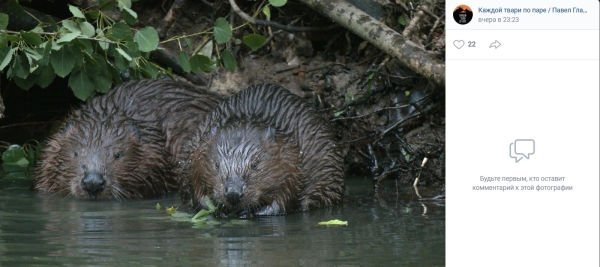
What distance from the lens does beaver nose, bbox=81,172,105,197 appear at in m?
6.42

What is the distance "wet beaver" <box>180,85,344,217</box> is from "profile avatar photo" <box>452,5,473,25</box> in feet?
6.92

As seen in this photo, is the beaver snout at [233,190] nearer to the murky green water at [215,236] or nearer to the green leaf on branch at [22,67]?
the murky green water at [215,236]

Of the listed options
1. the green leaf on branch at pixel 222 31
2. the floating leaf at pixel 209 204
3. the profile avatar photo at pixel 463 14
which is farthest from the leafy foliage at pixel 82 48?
the profile avatar photo at pixel 463 14

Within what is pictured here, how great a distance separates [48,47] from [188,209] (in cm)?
132

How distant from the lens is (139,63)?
24.5ft

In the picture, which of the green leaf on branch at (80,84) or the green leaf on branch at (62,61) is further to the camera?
the green leaf on branch at (80,84)

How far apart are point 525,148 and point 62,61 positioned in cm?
358

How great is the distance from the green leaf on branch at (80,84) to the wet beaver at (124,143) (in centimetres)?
22

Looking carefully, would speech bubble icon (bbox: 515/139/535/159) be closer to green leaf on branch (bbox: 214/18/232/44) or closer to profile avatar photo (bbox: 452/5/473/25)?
profile avatar photo (bbox: 452/5/473/25)

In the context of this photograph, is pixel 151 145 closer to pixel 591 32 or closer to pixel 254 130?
pixel 254 130

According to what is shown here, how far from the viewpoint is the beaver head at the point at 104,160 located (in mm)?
6543

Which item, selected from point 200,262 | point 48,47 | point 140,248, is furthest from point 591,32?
point 48,47

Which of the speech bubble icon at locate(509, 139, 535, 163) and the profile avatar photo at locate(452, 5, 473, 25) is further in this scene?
the profile avatar photo at locate(452, 5, 473, 25)

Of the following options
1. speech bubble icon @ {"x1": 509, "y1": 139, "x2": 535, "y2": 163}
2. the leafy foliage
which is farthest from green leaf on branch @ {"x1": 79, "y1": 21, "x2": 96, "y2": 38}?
speech bubble icon @ {"x1": 509, "y1": 139, "x2": 535, "y2": 163}
